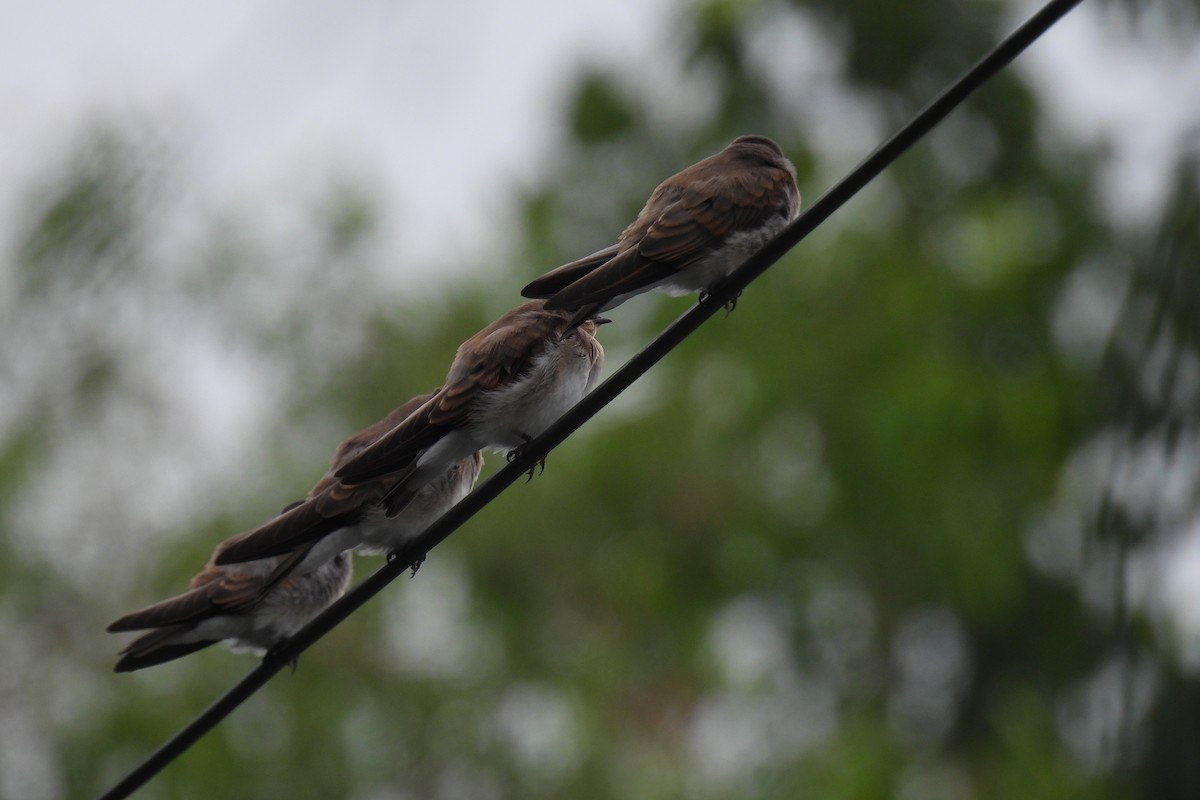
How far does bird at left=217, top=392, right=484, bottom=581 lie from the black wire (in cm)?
57

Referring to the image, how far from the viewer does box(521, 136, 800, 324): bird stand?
3266mm

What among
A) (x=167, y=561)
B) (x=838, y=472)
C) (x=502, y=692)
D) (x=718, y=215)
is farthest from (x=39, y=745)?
(x=718, y=215)

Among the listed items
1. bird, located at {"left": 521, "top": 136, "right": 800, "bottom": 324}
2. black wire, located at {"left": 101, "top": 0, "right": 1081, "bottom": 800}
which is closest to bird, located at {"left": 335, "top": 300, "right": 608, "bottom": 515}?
bird, located at {"left": 521, "top": 136, "right": 800, "bottom": 324}

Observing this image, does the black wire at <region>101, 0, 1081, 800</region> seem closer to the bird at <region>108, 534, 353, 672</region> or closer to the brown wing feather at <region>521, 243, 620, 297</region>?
the brown wing feather at <region>521, 243, 620, 297</region>

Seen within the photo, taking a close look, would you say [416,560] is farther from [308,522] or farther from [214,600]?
[214,600]

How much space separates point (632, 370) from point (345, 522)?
1267mm

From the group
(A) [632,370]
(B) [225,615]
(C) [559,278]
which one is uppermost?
Result: (B) [225,615]

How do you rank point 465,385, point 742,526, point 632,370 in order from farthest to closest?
point 742,526 < point 465,385 < point 632,370

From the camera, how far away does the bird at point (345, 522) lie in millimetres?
3318

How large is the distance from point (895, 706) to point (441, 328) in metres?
7.32

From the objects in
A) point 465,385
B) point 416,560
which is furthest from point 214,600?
point 465,385

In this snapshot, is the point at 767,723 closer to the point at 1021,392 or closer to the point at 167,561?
the point at 1021,392

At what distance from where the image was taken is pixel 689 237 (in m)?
3.48

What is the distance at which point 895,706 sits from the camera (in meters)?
14.9
